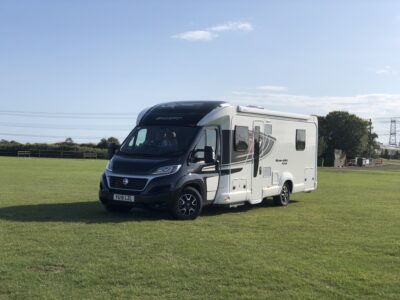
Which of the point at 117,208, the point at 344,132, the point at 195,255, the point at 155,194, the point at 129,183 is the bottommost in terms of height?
the point at 195,255

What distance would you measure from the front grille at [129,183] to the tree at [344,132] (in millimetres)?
79735

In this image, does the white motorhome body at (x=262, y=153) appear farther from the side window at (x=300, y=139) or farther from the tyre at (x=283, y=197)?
the tyre at (x=283, y=197)

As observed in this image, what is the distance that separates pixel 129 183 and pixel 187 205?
1.38m

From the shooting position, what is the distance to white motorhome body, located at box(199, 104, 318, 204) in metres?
13.5

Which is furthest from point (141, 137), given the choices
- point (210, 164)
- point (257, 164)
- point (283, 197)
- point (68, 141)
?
point (68, 141)

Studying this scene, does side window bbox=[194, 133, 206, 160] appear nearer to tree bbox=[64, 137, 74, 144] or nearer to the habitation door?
the habitation door

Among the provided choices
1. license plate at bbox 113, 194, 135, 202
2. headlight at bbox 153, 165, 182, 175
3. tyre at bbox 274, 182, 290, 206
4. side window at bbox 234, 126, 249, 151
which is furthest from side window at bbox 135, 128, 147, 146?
tyre at bbox 274, 182, 290, 206

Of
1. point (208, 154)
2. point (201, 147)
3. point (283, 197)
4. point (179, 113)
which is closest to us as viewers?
point (208, 154)

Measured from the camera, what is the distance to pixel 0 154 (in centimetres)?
8300

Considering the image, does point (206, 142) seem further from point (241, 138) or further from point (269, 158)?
point (269, 158)

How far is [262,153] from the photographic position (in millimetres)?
15047

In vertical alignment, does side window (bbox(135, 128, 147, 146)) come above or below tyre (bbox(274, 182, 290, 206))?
above

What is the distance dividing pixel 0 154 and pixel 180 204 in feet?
252

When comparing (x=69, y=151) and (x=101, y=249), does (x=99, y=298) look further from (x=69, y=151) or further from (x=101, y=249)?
(x=69, y=151)
